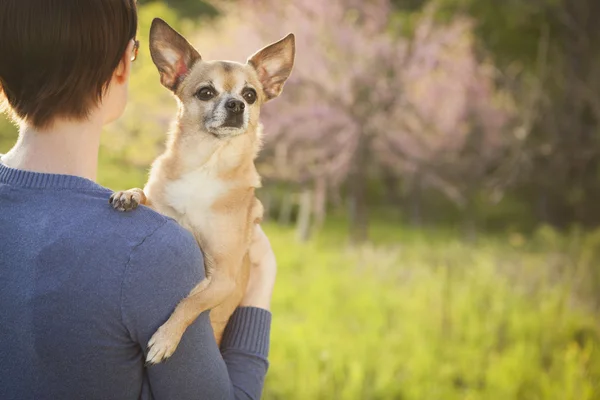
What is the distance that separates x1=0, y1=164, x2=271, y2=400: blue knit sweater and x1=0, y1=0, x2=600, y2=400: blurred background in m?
2.70

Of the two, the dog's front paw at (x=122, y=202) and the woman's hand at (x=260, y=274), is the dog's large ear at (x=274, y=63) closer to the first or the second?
the woman's hand at (x=260, y=274)

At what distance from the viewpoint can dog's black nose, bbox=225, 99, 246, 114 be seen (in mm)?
1697

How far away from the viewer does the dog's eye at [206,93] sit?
1758mm

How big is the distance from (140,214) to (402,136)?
34.1ft

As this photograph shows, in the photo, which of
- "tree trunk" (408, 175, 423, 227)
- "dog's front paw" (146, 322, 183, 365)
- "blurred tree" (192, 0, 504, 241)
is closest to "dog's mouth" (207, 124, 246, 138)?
"dog's front paw" (146, 322, 183, 365)

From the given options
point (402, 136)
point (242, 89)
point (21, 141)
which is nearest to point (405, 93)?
point (402, 136)

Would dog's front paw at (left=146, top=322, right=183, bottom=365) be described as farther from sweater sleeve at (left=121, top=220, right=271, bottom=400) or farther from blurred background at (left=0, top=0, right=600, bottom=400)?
blurred background at (left=0, top=0, right=600, bottom=400)

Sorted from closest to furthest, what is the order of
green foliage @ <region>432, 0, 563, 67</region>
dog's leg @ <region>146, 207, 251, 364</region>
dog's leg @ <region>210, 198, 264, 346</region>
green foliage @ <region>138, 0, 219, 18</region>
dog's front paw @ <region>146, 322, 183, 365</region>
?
dog's front paw @ <region>146, 322, 183, 365</region>
dog's leg @ <region>146, 207, 251, 364</region>
dog's leg @ <region>210, 198, 264, 346</region>
green foliage @ <region>432, 0, 563, 67</region>
green foliage @ <region>138, 0, 219, 18</region>

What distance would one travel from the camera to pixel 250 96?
184 centimetres

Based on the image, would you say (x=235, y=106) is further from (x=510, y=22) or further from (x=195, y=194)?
(x=510, y=22)

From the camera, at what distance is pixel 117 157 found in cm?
986

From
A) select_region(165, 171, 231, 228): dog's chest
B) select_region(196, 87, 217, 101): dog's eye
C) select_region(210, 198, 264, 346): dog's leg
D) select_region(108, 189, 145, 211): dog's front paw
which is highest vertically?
select_region(196, 87, 217, 101): dog's eye

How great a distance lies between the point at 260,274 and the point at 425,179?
458 inches

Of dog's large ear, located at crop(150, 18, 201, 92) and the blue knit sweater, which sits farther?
dog's large ear, located at crop(150, 18, 201, 92)
